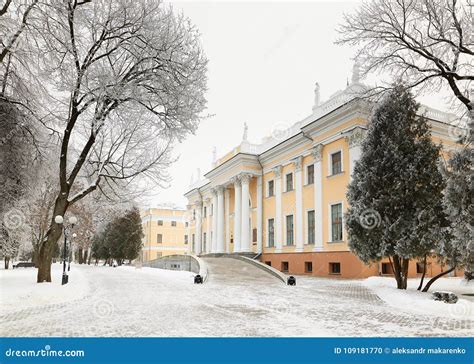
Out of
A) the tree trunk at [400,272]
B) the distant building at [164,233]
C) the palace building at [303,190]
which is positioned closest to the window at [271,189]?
the palace building at [303,190]

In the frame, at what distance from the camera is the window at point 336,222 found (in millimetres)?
23819

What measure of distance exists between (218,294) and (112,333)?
7.27 metres

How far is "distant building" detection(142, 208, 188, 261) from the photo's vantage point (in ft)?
247

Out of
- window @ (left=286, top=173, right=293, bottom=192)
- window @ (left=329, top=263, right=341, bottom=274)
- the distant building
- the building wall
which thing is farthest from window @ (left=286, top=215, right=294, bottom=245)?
the distant building

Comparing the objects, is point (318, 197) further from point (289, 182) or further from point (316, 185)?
point (289, 182)

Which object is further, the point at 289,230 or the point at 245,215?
the point at 245,215

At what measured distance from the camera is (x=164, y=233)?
251ft

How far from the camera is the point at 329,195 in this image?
978 inches

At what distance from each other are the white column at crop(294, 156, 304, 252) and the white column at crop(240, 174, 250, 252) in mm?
6078

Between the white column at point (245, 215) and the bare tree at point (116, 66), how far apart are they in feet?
56.5

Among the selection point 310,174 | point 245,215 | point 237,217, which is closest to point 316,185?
point 310,174

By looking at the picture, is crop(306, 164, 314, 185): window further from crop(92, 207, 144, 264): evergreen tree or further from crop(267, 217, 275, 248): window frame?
crop(92, 207, 144, 264): evergreen tree

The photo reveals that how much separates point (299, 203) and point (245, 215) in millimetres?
6601
